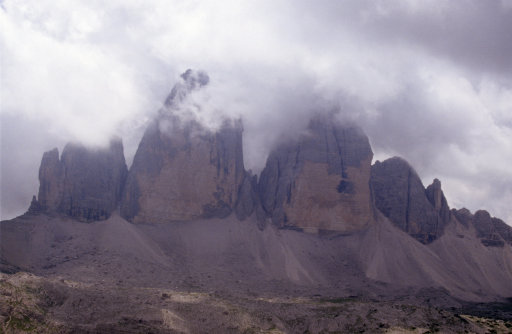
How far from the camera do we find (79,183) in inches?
5679

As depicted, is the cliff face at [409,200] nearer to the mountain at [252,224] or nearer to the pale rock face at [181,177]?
the mountain at [252,224]

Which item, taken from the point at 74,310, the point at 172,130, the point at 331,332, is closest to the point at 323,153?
the point at 172,130

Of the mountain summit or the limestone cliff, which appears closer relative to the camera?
the mountain summit

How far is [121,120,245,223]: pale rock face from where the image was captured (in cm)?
14838

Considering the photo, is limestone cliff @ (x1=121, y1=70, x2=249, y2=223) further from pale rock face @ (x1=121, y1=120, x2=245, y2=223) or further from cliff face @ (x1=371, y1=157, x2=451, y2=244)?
cliff face @ (x1=371, y1=157, x2=451, y2=244)

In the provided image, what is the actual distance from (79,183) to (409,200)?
90.4m

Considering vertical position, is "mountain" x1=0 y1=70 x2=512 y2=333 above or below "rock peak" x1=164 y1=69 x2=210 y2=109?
below

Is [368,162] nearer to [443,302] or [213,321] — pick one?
[443,302]

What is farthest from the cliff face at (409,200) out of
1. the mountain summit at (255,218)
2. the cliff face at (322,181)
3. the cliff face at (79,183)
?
the cliff face at (79,183)

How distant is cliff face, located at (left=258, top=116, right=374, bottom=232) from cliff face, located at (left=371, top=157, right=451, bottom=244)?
856 cm

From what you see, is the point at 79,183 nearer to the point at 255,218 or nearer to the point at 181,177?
the point at 181,177

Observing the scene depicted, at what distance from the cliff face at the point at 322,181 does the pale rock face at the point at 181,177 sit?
504 inches

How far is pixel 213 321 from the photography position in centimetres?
8588

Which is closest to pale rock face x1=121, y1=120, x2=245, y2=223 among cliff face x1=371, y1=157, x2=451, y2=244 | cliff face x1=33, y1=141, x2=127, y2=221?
cliff face x1=33, y1=141, x2=127, y2=221
